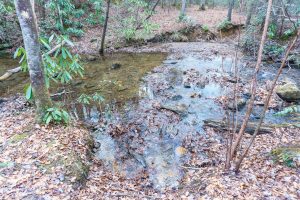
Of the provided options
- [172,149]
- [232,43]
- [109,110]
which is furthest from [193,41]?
[172,149]

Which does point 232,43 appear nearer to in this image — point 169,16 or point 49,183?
point 169,16

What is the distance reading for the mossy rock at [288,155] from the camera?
439cm

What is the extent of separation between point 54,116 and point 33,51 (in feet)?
4.67

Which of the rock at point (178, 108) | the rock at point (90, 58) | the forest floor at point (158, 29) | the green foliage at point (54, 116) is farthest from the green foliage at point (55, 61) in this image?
the forest floor at point (158, 29)

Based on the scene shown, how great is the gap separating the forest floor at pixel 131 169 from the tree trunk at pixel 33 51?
1.89 feet

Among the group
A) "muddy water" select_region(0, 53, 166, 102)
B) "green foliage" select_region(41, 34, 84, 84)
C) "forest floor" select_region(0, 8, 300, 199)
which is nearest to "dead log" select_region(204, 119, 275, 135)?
"forest floor" select_region(0, 8, 300, 199)

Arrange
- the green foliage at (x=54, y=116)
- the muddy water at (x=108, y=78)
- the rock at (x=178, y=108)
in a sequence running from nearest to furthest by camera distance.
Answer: the green foliage at (x=54, y=116) → the rock at (x=178, y=108) → the muddy water at (x=108, y=78)

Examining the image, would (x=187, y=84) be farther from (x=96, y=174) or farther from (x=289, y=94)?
(x=96, y=174)

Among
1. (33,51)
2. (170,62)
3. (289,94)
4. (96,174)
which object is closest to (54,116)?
(33,51)

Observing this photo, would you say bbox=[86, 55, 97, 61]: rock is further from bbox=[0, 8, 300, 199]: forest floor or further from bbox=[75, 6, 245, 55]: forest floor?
bbox=[0, 8, 300, 199]: forest floor

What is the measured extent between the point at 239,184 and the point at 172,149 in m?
2.08

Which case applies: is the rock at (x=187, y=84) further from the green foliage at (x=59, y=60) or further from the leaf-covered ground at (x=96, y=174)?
the green foliage at (x=59, y=60)

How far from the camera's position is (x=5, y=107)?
667 centimetres

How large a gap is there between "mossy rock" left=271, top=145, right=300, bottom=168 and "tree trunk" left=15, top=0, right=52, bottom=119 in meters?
4.83
